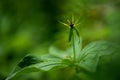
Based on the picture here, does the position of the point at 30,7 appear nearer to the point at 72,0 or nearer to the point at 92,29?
the point at 72,0

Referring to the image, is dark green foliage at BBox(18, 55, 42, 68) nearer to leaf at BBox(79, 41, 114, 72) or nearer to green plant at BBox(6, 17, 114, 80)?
green plant at BBox(6, 17, 114, 80)

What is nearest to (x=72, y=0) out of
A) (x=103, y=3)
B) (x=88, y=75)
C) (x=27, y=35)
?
(x=103, y=3)

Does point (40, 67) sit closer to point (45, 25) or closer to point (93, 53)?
point (93, 53)

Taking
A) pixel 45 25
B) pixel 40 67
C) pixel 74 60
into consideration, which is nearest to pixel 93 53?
pixel 74 60

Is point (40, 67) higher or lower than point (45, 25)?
lower

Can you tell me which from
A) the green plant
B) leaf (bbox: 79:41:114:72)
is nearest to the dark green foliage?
the green plant

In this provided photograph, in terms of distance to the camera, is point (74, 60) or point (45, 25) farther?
point (45, 25)
